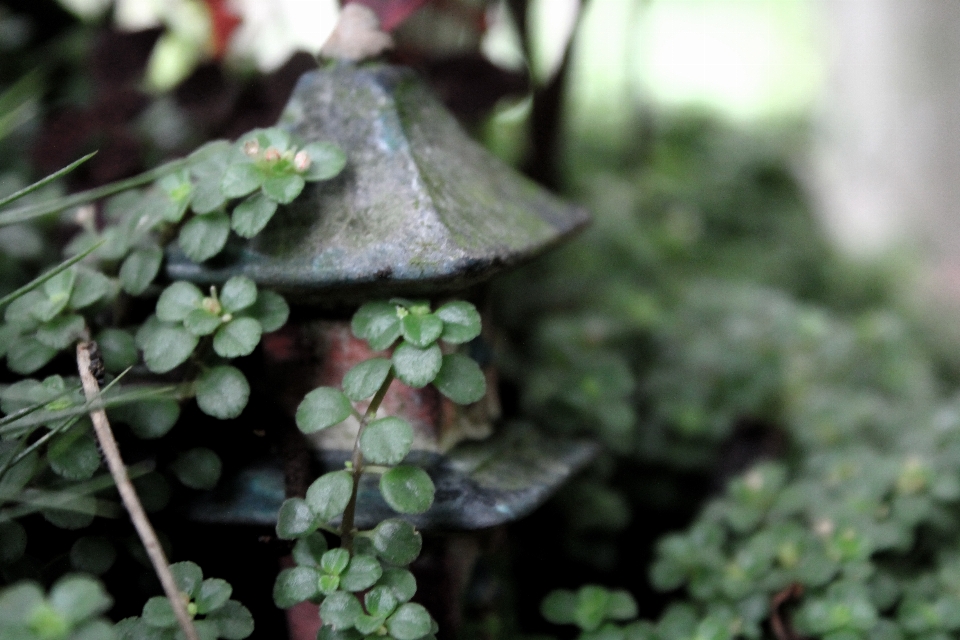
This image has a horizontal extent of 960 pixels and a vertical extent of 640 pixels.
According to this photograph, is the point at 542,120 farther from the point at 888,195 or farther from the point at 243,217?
the point at 888,195

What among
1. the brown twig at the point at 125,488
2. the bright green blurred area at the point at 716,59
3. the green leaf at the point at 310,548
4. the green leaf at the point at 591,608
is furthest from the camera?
the bright green blurred area at the point at 716,59

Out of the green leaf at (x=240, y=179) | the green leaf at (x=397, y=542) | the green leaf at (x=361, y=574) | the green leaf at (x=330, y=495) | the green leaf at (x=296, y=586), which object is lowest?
the green leaf at (x=296, y=586)

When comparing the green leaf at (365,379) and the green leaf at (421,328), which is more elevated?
the green leaf at (421,328)

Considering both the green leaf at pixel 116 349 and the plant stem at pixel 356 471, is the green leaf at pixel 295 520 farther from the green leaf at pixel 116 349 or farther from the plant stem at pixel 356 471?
the green leaf at pixel 116 349

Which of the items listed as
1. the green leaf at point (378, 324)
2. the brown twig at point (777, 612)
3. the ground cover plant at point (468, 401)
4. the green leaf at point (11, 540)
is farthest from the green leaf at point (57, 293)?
the brown twig at point (777, 612)

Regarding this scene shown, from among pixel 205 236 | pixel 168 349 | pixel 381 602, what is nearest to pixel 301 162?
pixel 205 236

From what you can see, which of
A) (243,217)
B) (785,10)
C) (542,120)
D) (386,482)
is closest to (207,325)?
(243,217)

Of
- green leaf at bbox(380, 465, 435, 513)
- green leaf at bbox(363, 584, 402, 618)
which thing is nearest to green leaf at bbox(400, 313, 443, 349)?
green leaf at bbox(380, 465, 435, 513)

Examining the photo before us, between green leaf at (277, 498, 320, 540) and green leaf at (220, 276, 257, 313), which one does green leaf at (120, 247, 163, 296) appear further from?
green leaf at (277, 498, 320, 540)

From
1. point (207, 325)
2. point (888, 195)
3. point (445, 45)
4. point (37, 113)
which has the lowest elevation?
point (888, 195)
